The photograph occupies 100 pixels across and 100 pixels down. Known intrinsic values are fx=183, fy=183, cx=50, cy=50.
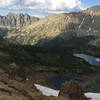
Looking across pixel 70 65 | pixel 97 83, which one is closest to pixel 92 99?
pixel 97 83

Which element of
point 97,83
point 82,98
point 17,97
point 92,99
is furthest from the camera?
point 97,83

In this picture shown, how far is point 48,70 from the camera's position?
174m

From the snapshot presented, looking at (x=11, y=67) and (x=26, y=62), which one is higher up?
(x=11, y=67)

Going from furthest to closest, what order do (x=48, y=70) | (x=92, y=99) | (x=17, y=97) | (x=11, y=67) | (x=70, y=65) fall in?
(x=70, y=65), (x=48, y=70), (x=11, y=67), (x=92, y=99), (x=17, y=97)

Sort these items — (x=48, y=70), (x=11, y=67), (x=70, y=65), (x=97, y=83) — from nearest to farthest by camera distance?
(x=11, y=67)
(x=97, y=83)
(x=48, y=70)
(x=70, y=65)

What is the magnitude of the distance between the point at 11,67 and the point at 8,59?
353 feet

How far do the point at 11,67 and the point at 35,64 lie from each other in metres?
115

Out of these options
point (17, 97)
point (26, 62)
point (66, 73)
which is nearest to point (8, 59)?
point (26, 62)

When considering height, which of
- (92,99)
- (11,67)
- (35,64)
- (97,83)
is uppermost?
(11,67)

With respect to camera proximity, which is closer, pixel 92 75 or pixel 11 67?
pixel 11 67

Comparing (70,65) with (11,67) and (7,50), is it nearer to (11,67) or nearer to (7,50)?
(7,50)

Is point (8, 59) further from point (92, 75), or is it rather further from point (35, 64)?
point (92, 75)

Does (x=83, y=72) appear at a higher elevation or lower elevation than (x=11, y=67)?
lower

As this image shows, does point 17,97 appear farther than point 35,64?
No
